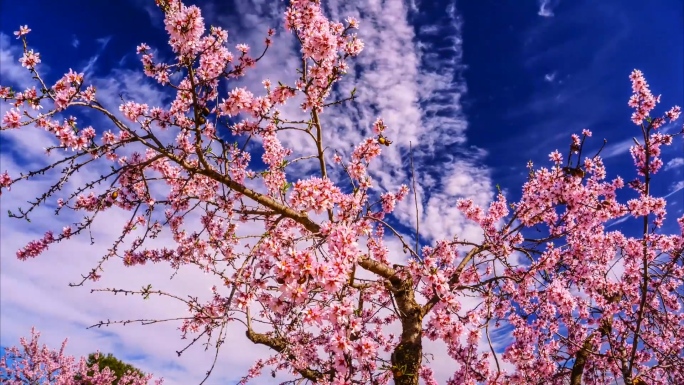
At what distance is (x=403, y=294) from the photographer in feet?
24.2

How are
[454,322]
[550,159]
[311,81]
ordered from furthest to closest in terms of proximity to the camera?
[550,159] → [311,81] → [454,322]

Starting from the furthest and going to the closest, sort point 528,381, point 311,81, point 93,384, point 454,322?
point 93,384 < point 528,381 < point 311,81 < point 454,322

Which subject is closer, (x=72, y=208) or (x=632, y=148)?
(x=72, y=208)

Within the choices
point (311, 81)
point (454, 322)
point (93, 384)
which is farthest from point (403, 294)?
point (93, 384)

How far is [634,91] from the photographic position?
8.10 m

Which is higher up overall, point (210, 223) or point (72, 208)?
point (210, 223)

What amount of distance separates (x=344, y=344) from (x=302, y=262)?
97cm

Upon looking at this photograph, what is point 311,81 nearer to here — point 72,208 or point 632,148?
point 72,208

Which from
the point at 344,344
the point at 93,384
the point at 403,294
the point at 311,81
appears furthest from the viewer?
the point at 93,384

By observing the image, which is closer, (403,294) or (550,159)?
(403,294)

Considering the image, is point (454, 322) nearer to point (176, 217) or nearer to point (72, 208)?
point (176, 217)

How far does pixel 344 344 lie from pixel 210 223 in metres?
5.02

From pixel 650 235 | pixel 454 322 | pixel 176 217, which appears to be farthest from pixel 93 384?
pixel 650 235

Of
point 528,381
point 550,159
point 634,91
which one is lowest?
point 528,381
